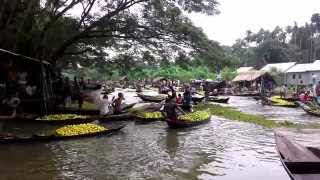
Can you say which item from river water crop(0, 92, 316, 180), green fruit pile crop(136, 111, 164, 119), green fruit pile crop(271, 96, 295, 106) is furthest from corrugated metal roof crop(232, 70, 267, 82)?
river water crop(0, 92, 316, 180)

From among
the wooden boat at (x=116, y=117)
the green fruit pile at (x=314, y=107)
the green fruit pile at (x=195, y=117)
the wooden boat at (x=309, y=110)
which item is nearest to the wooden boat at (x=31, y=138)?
the wooden boat at (x=116, y=117)

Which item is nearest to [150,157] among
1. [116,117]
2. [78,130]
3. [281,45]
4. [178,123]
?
[78,130]

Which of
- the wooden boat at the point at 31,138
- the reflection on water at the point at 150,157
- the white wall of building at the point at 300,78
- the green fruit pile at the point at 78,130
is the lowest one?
the reflection on water at the point at 150,157

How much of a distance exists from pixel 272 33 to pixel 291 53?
7742mm

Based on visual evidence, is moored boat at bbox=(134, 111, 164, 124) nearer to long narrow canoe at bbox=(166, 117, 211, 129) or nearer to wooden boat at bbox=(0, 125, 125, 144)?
long narrow canoe at bbox=(166, 117, 211, 129)

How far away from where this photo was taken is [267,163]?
505 inches

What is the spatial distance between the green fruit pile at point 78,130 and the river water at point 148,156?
0.32 metres

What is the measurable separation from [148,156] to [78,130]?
341 cm

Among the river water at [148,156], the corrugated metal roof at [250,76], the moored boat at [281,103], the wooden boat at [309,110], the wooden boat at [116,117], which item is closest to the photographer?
the river water at [148,156]

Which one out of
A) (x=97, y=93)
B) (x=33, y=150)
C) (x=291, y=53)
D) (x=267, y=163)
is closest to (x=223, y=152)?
(x=267, y=163)

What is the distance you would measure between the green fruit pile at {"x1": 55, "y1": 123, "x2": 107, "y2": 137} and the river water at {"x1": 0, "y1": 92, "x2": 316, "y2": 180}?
32 cm

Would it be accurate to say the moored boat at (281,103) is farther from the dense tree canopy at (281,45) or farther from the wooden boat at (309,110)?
the dense tree canopy at (281,45)

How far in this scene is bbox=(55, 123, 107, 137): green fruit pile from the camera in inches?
618

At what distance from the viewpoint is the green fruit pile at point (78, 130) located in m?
15.7
